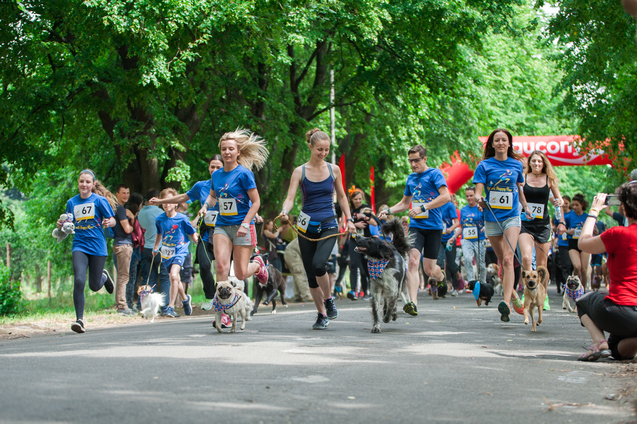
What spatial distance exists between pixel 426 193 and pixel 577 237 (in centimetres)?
623

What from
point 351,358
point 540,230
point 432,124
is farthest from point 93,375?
point 432,124

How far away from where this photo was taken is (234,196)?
351 inches

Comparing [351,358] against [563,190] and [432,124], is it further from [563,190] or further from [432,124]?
[563,190]

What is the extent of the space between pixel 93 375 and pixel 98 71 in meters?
11.7

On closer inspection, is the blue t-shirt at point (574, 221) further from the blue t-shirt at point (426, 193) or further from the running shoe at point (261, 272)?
the running shoe at point (261, 272)

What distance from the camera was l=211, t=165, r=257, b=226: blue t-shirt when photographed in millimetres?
8898

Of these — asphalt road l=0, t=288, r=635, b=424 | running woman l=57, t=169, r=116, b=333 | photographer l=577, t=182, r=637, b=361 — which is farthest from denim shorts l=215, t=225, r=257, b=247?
photographer l=577, t=182, r=637, b=361

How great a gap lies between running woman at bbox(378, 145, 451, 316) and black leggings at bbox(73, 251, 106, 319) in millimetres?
3908

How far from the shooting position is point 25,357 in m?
6.89

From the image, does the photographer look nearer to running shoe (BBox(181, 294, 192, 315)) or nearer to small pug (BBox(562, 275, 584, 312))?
small pug (BBox(562, 275, 584, 312))

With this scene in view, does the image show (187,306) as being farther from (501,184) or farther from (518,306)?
(501,184)

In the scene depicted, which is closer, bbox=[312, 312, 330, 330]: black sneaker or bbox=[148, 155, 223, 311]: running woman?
bbox=[312, 312, 330, 330]: black sneaker

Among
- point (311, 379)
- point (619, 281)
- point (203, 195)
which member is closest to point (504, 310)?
point (619, 281)

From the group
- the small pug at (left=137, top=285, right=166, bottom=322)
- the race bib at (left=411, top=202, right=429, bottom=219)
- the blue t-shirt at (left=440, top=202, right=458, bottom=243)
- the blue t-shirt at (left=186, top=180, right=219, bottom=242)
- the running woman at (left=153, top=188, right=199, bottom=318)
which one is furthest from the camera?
the blue t-shirt at (left=440, top=202, right=458, bottom=243)
